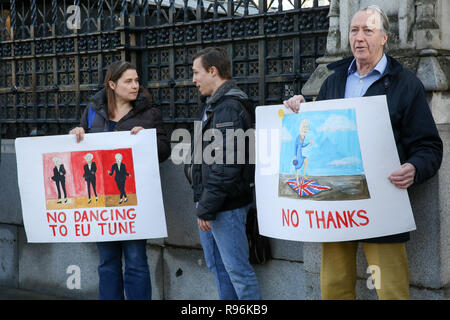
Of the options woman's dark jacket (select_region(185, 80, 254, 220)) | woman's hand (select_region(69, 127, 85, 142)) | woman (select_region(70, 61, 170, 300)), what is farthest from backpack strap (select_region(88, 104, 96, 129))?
woman's dark jacket (select_region(185, 80, 254, 220))

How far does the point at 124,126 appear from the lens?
5.36 metres

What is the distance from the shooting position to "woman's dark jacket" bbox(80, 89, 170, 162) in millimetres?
5371

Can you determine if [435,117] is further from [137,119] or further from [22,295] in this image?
[22,295]

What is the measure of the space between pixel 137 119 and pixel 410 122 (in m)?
2.26

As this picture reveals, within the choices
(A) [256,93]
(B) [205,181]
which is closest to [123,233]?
(B) [205,181]

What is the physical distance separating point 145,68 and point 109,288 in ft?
7.46

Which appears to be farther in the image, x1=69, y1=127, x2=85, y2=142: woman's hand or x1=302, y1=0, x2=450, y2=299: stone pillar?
A: x1=69, y1=127, x2=85, y2=142: woman's hand

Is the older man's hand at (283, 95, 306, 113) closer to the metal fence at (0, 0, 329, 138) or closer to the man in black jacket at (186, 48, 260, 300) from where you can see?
the man in black jacket at (186, 48, 260, 300)

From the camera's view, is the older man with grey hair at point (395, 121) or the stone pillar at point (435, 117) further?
the stone pillar at point (435, 117)

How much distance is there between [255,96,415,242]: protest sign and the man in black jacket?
2.06ft

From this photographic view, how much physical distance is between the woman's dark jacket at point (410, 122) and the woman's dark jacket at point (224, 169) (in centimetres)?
103

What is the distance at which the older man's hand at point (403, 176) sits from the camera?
3.83 metres

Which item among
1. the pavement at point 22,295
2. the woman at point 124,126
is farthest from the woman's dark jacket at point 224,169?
the pavement at point 22,295

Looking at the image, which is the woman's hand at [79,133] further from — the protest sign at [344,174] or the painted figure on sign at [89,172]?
the protest sign at [344,174]
